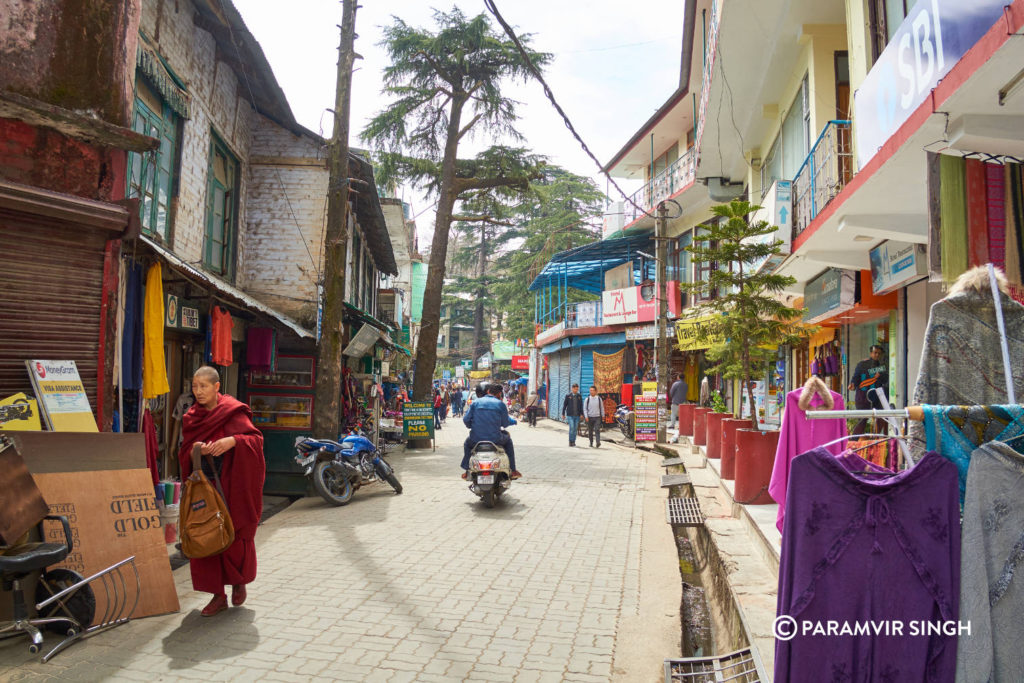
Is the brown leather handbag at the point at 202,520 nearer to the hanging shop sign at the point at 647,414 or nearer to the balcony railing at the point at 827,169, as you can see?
the balcony railing at the point at 827,169

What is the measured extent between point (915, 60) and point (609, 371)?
20.9 m

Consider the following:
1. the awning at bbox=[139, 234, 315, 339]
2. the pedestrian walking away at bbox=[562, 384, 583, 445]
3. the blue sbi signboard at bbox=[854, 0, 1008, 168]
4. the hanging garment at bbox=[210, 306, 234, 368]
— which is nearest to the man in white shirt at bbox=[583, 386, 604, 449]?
the pedestrian walking away at bbox=[562, 384, 583, 445]

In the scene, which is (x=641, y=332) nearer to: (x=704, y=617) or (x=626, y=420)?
(x=626, y=420)

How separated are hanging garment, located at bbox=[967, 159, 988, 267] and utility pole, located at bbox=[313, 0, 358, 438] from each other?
799 cm

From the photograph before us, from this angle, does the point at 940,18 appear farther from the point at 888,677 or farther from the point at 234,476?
the point at 234,476

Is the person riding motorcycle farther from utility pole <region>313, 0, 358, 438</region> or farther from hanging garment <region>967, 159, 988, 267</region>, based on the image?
hanging garment <region>967, 159, 988, 267</region>

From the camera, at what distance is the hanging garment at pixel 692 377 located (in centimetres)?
2648

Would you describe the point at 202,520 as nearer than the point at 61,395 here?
Yes

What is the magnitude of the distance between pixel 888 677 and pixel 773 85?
13187mm

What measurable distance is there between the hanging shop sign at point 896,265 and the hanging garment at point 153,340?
25.6 ft

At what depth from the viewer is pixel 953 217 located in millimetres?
4410

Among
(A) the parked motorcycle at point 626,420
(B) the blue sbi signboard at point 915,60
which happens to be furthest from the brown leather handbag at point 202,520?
(A) the parked motorcycle at point 626,420

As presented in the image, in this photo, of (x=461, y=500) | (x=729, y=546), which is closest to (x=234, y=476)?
Answer: (x=729, y=546)

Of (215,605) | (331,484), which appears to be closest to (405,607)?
(215,605)
